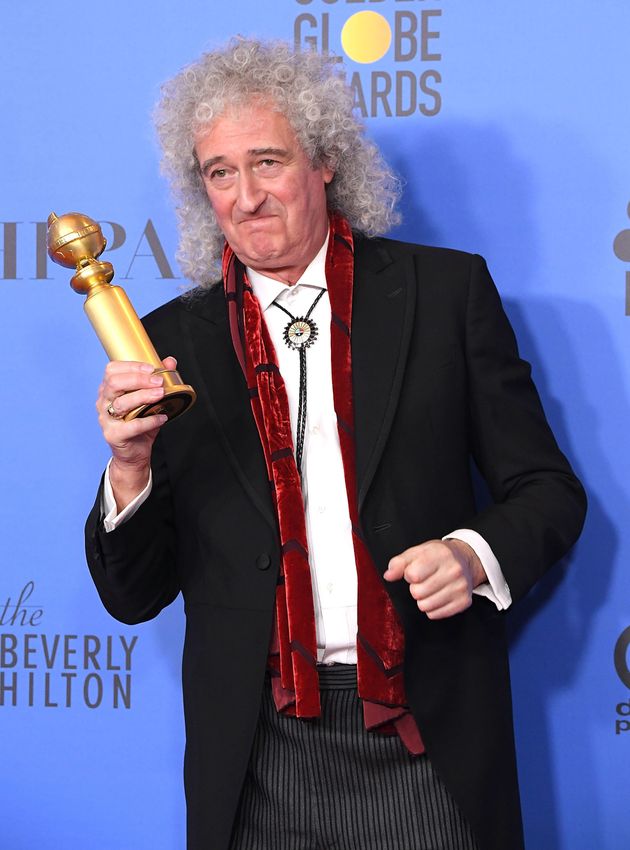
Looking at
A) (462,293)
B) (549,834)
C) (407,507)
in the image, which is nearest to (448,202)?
(462,293)

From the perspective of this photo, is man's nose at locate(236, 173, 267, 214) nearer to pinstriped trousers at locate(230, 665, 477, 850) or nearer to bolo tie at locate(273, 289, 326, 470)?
bolo tie at locate(273, 289, 326, 470)

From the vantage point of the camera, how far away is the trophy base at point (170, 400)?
1.23 m

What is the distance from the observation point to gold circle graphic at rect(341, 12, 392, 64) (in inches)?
72.9

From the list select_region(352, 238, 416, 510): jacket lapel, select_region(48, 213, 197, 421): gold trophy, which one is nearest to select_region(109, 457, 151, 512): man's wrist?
select_region(48, 213, 197, 421): gold trophy

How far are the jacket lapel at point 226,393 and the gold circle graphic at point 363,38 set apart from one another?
0.52 metres

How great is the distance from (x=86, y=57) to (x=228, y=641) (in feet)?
3.50

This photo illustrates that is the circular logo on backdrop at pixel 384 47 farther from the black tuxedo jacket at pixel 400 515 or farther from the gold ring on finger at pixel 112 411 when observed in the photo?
the gold ring on finger at pixel 112 411

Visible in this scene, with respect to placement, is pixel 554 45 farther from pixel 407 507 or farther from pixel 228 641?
pixel 228 641

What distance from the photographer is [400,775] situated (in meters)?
1.44

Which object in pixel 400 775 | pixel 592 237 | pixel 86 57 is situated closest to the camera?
pixel 400 775

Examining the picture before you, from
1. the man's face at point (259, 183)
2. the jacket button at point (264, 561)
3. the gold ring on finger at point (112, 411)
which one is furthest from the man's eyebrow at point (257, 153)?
the jacket button at point (264, 561)

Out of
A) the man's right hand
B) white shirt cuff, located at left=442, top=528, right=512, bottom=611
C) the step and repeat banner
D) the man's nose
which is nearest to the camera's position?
the man's right hand

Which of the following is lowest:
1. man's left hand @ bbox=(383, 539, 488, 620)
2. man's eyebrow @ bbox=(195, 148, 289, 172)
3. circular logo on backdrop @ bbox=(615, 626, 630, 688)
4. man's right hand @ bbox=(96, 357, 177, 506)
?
circular logo on backdrop @ bbox=(615, 626, 630, 688)

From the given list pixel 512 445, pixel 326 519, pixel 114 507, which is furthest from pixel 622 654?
pixel 114 507
